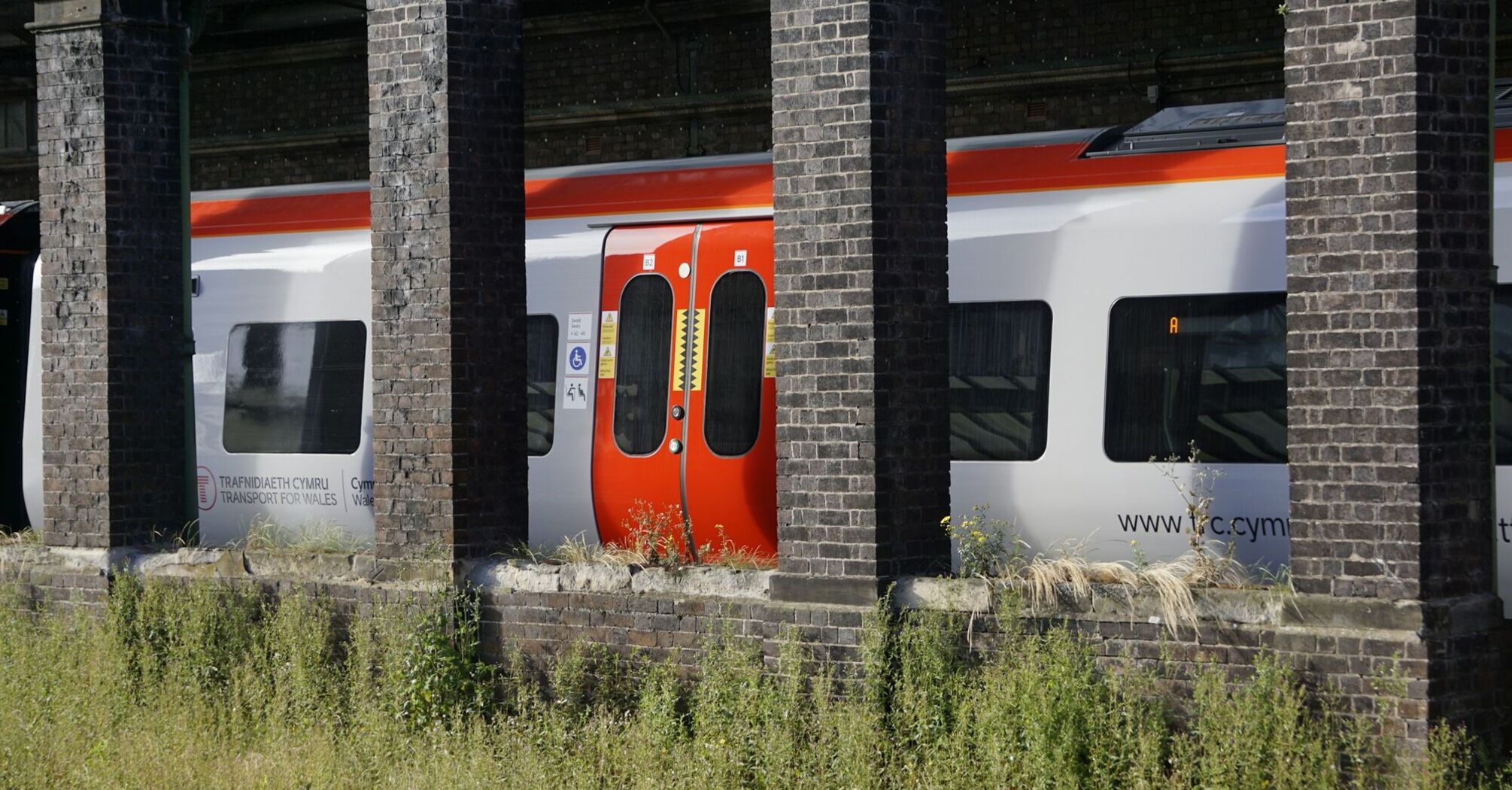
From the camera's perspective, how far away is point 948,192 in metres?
10.1

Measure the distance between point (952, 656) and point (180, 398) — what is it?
5889 millimetres

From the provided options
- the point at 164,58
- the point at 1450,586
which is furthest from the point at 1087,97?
the point at 1450,586

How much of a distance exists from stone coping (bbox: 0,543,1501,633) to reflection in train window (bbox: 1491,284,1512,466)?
4.87 ft

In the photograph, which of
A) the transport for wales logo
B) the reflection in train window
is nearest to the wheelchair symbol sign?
the transport for wales logo

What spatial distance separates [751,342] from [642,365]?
83 cm

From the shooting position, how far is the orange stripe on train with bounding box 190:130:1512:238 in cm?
925

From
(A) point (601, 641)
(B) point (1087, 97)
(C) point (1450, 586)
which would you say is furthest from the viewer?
(B) point (1087, 97)

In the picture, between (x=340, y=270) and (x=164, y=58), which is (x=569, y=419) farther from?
(x=164, y=58)

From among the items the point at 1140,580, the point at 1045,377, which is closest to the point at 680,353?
the point at 1045,377

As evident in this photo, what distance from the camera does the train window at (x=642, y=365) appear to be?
1069 cm

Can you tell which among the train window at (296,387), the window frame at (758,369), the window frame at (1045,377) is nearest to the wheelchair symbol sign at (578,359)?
the window frame at (758,369)

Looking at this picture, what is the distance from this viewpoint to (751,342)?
10414mm

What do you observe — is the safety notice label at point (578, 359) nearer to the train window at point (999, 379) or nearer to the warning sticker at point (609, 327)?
the warning sticker at point (609, 327)

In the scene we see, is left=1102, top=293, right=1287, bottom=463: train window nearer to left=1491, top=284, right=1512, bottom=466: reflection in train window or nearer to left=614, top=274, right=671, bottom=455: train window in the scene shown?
left=1491, top=284, right=1512, bottom=466: reflection in train window
